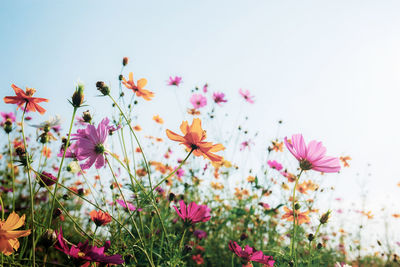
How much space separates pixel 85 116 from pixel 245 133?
2.21 meters

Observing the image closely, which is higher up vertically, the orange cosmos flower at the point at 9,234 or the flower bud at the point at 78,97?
the flower bud at the point at 78,97

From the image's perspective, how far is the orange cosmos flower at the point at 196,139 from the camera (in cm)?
77

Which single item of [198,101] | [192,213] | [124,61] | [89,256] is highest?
[198,101]

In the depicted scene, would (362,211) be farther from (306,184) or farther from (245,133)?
(245,133)

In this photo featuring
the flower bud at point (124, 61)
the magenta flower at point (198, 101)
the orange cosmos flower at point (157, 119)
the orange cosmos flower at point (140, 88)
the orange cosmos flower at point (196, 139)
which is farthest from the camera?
the orange cosmos flower at point (157, 119)

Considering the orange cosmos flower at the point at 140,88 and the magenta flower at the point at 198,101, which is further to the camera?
the magenta flower at the point at 198,101

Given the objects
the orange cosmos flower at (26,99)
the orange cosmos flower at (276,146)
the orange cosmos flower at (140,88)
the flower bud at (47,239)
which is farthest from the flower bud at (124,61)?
the orange cosmos flower at (276,146)

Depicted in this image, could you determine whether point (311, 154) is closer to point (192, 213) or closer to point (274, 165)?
point (192, 213)

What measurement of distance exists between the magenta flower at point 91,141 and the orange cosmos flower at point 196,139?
233mm

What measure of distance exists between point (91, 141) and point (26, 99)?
29 centimetres

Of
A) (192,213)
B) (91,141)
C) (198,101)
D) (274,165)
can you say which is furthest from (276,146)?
(91,141)

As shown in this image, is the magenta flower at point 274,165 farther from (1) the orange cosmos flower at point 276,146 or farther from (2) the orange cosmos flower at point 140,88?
(2) the orange cosmos flower at point 140,88

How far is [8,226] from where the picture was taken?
0.62 meters

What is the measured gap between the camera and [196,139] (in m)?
0.77
